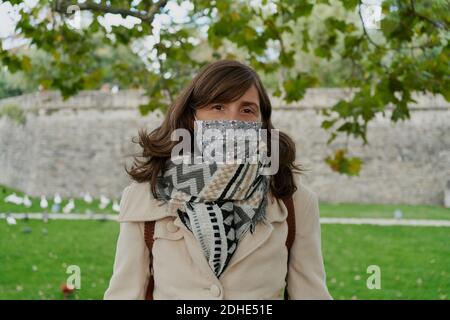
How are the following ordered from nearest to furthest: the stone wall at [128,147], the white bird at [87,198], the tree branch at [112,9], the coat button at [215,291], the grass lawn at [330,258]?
the coat button at [215,291] < the tree branch at [112,9] < the grass lawn at [330,258] < the white bird at [87,198] < the stone wall at [128,147]

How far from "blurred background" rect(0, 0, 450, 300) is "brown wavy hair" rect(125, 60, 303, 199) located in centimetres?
154

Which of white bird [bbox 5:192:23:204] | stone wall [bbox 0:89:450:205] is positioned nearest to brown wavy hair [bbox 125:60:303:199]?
white bird [bbox 5:192:23:204]

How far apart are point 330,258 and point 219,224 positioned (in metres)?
7.18

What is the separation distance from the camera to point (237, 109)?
1539mm

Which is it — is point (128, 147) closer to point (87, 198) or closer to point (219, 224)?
point (87, 198)

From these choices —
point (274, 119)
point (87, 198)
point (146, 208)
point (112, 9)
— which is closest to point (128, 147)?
point (87, 198)

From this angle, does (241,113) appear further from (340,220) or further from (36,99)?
(36,99)

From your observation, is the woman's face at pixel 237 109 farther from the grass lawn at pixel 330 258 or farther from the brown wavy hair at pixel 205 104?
the grass lawn at pixel 330 258

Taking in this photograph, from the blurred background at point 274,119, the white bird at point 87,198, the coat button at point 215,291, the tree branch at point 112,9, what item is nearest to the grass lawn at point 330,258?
the blurred background at point 274,119

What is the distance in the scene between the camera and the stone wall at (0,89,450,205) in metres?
15.2

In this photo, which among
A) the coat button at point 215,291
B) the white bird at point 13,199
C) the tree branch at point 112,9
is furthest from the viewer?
the white bird at point 13,199

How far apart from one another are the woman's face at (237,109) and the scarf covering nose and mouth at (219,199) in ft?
0.06

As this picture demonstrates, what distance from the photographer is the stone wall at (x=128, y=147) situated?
1522 centimetres

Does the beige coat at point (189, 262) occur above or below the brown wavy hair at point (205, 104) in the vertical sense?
below
